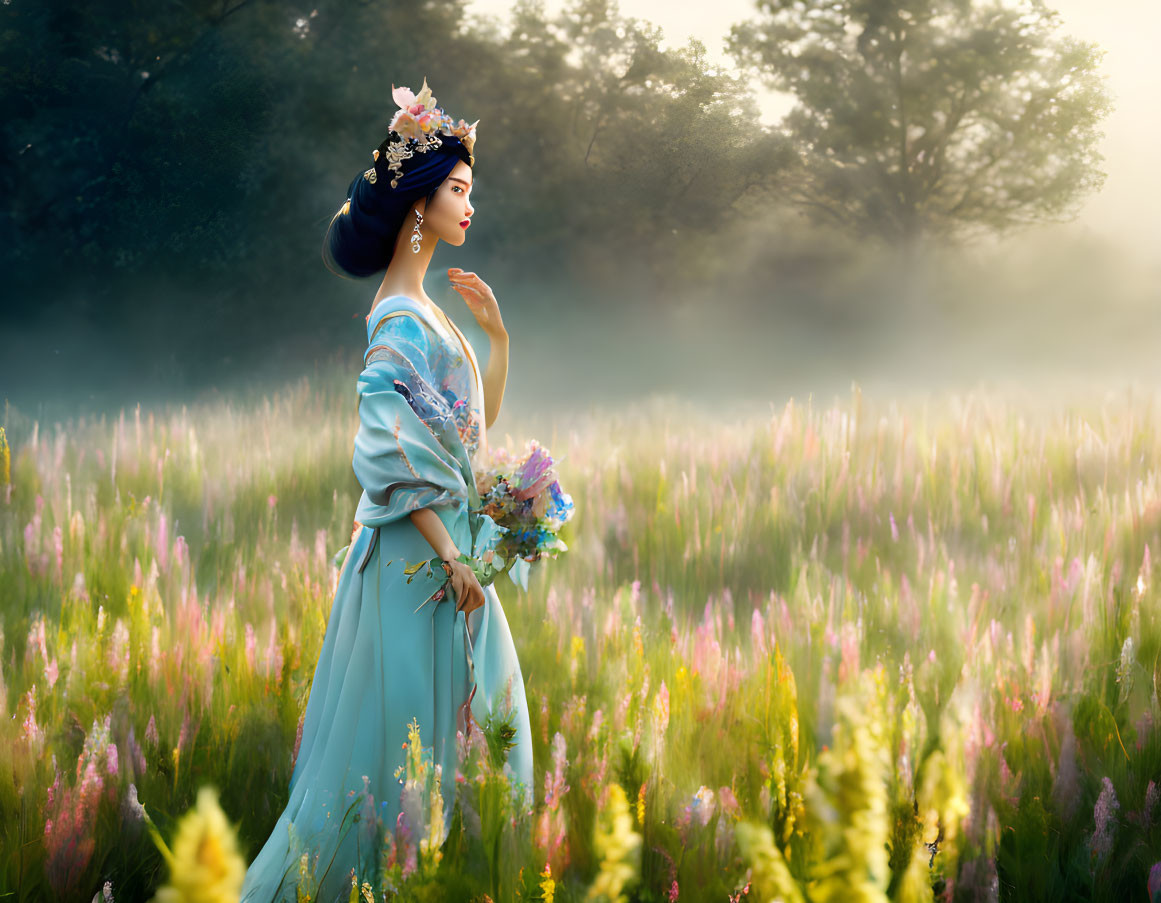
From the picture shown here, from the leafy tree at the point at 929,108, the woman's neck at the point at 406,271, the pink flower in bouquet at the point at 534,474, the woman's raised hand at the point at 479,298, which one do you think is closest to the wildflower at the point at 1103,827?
the pink flower in bouquet at the point at 534,474

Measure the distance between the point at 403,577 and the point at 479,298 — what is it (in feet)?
2.83

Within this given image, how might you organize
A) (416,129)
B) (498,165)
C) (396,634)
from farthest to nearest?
(498,165) < (416,129) < (396,634)

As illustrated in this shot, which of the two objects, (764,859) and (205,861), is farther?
(764,859)

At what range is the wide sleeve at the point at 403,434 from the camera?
7.41 feet

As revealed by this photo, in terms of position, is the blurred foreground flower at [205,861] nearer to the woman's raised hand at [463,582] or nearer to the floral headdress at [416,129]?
the woman's raised hand at [463,582]

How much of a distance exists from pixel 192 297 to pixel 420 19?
545 cm

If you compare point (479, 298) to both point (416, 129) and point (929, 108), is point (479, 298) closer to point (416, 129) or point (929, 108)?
point (416, 129)

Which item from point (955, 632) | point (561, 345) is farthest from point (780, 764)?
point (561, 345)

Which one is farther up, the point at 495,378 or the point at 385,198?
the point at 385,198

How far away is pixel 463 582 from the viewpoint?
2.26m

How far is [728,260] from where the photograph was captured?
1892cm

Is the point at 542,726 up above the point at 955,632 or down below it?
below

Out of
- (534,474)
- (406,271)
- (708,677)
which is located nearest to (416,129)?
(406,271)

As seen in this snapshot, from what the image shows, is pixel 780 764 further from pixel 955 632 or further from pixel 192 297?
pixel 192 297
